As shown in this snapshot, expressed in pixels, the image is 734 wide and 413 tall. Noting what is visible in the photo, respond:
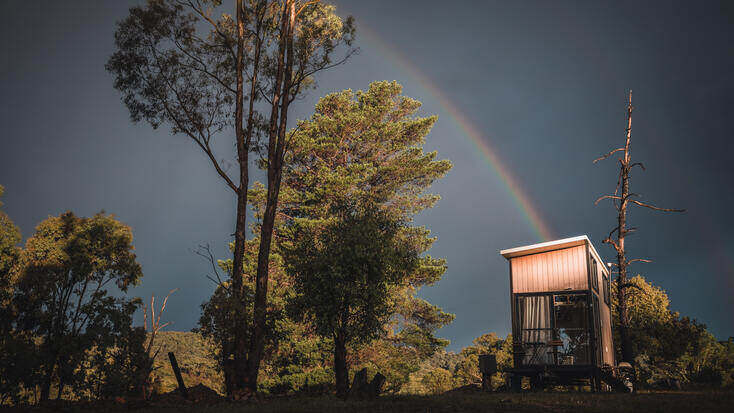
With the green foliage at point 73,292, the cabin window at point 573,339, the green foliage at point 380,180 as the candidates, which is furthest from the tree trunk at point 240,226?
the cabin window at point 573,339

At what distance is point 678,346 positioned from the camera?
3142cm

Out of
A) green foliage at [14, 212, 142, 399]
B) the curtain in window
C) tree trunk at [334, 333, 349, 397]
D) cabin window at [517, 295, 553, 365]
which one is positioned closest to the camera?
tree trunk at [334, 333, 349, 397]

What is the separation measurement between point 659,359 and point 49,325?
36.6 metres

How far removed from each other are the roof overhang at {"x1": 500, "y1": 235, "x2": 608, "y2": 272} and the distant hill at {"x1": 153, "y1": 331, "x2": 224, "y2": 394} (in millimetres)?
16559

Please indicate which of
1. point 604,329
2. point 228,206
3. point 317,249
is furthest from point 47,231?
point 604,329

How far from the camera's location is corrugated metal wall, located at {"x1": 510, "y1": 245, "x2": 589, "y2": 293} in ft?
62.7

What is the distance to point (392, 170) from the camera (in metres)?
31.3

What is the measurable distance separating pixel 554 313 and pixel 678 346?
18.1 m

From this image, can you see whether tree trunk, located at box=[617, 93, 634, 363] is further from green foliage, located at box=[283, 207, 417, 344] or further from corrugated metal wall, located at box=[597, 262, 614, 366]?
green foliage, located at box=[283, 207, 417, 344]

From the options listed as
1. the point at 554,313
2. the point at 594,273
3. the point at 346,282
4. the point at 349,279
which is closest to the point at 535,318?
the point at 554,313

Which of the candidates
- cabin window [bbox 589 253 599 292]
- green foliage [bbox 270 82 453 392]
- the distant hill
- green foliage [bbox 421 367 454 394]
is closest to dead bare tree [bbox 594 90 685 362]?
cabin window [bbox 589 253 599 292]

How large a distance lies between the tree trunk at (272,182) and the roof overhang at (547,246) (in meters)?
9.79

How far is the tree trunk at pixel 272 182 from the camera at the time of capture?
16.2 m

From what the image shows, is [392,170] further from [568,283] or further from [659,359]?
[659,359]
